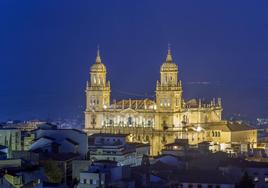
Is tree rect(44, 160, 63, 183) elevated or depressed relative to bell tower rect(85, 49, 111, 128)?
depressed

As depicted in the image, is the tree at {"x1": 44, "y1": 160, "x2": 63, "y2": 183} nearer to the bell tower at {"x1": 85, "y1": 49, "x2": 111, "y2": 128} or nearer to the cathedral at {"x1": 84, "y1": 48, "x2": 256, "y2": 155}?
the cathedral at {"x1": 84, "y1": 48, "x2": 256, "y2": 155}

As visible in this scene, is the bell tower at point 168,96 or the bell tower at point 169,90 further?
the bell tower at point 169,90

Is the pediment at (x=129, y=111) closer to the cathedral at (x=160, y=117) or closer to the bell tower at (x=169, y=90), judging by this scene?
the cathedral at (x=160, y=117)

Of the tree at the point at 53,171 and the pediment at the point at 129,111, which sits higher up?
the pediment at the point at 129,111

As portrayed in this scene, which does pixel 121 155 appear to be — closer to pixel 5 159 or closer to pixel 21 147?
pixel 21 147

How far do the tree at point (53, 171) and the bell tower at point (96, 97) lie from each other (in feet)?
85.8

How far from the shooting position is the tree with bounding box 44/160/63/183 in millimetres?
41078

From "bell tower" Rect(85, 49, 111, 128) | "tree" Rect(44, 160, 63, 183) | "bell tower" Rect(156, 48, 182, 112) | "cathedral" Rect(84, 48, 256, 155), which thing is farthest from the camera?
"bell tower" Rect(85, 49, 111, 128)

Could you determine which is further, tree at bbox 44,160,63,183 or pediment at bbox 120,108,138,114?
pediment at bbox 120,108,138,114

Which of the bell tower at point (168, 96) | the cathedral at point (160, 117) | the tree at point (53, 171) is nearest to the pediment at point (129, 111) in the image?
the cathedral at point (160, 117)

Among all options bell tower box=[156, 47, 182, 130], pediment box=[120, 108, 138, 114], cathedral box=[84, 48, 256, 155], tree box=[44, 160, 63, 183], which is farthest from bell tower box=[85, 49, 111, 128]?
tree box=[44, 160, 63, 183]

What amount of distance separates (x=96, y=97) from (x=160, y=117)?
5579 millimetres

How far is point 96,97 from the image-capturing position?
70062mm

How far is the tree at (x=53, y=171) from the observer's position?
4108 centimetres
